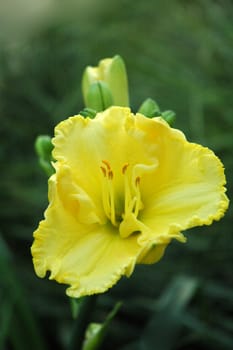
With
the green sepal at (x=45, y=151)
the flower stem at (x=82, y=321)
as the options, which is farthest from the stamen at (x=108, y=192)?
the green sepal at (x=45, y=151)

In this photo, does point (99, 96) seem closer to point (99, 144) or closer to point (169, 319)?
point (99, 144)

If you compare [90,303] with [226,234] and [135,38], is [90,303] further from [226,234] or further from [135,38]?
[135,38]

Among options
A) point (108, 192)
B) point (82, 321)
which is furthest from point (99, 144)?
point (82, 321)

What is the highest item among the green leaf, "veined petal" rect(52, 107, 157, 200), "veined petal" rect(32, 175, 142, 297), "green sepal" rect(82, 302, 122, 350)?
"veined petal" rect(52, 107, 157, 200)

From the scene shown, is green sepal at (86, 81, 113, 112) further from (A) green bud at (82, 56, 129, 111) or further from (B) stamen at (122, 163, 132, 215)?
(B) stamen at (122, 163, 132, 215)

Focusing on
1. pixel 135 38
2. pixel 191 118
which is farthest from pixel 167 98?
pixel 135 38

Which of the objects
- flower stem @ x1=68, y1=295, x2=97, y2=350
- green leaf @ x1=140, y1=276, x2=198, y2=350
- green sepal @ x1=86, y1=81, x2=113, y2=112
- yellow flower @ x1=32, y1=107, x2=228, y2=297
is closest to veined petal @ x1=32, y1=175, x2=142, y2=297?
yellow flower @ x1=32, y1=107, x2=228, y2=297
